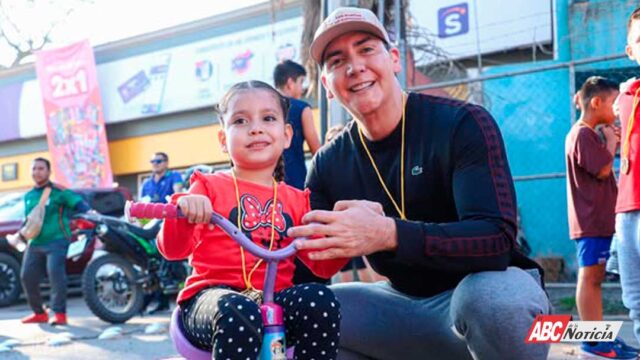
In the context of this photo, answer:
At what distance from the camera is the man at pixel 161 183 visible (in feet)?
26.5

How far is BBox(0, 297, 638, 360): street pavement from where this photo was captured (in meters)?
4.91

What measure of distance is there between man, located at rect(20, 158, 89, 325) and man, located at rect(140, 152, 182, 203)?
97cm

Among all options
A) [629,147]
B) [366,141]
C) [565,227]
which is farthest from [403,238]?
[565,227]

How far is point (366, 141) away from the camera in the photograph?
2746 millimetres

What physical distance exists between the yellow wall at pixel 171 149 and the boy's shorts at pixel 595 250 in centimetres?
1037

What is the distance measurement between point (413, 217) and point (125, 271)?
17.2ft

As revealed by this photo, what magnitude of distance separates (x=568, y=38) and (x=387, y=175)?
7.66 m

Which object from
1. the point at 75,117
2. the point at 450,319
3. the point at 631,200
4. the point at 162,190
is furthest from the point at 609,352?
the point at 75,117

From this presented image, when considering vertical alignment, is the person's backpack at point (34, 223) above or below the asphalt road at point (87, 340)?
above

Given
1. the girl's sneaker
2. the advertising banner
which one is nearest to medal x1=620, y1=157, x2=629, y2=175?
the girl's sneaker

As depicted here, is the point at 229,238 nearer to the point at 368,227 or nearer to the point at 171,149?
the point at 368,227
